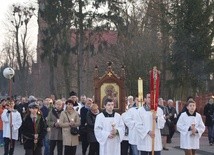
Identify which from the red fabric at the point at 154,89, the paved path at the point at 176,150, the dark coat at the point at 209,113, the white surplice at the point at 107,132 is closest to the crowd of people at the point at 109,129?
the white surplice at the point at 107,132

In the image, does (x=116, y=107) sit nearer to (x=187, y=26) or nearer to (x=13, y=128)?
(x=13, y=128)

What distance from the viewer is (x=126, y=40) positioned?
1688 inches

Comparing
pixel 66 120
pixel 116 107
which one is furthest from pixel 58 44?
pixel 66 120

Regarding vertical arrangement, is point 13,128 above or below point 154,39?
below

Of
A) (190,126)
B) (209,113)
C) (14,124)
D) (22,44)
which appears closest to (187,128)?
(190,126)

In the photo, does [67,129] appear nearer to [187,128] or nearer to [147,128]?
[187,128]

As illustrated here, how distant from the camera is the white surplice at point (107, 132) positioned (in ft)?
44.9

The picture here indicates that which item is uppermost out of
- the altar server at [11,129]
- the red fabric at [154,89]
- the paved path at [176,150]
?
the red fabric at [154,89]


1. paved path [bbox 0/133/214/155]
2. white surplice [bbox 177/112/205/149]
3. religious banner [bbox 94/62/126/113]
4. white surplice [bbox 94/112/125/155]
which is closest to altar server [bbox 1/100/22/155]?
paved path [bbox 0/133/214/155]

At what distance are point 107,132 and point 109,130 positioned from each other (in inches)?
2.5

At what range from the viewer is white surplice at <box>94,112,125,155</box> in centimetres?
1368

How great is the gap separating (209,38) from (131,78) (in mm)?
5482

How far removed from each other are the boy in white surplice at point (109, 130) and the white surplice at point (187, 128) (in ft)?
5.99

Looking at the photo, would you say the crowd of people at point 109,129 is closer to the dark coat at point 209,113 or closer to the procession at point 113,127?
the procession at point 113,127
